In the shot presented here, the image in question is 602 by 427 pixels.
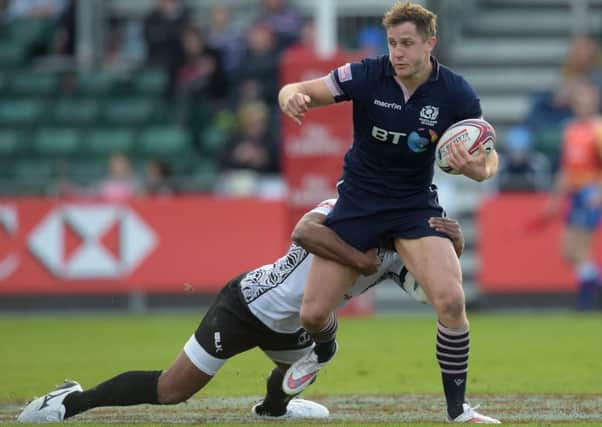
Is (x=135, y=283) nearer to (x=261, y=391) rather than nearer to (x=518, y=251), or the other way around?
(x=518, y=251)

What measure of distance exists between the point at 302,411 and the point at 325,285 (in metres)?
0.98

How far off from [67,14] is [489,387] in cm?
1482

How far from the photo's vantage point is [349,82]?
8242 millimetres

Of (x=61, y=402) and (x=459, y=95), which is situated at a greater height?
(x=459, y=95)

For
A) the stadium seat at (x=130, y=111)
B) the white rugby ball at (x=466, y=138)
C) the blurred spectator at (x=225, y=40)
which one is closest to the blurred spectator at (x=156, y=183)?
the stadium seat at (x=130, y=111)

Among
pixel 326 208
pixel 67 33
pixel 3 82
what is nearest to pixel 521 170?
pixel 67 33

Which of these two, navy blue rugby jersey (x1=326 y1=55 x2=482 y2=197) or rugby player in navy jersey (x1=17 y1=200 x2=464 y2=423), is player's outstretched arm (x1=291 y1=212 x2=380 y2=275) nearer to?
rugby player in navy jersey (x1=17 y1=200 x2=464 y2=423)

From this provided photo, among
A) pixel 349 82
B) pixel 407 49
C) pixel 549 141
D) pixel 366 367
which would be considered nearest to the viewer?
pixel 407 49

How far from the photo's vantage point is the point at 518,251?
17750 mm

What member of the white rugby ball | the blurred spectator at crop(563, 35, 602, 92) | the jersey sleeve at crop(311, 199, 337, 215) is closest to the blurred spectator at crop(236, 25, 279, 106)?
the blurred spectator at crop(563, 35, 602, 92)

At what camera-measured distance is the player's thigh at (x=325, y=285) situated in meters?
8.01

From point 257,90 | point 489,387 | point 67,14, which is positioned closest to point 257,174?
point 257,90

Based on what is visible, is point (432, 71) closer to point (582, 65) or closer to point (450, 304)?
point (450, 304)

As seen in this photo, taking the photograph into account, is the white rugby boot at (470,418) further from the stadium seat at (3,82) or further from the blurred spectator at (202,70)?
the stadium seat at (3,82)
